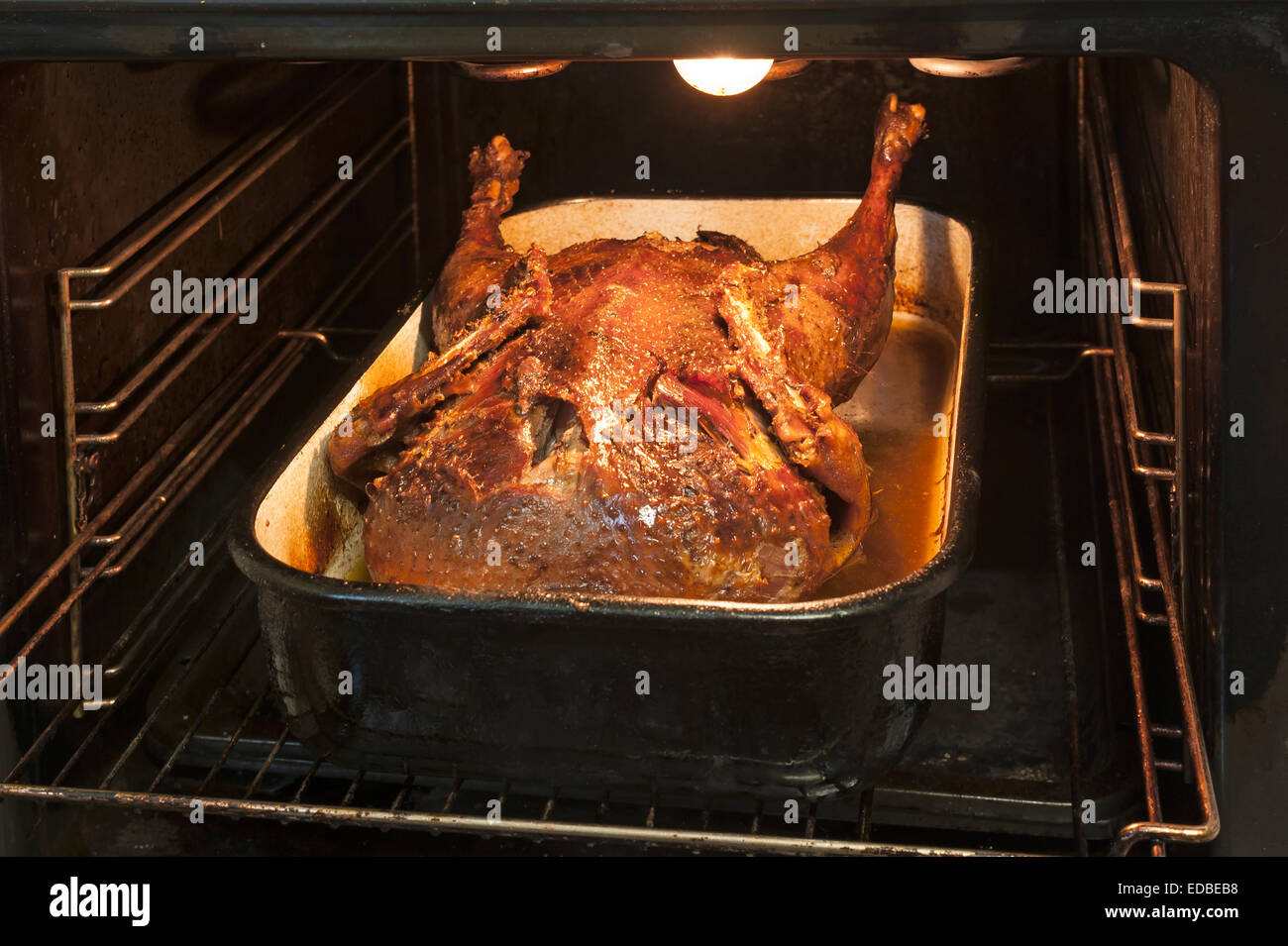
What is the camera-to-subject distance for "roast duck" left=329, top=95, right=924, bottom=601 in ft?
4.67

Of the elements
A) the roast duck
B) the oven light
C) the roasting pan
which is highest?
the oven light

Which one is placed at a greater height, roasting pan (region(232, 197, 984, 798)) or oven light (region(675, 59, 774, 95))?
oven light (region(675, 59, 774, 95))

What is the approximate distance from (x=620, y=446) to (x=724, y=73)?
0.59 m

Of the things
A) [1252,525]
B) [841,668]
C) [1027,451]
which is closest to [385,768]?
[841,668]

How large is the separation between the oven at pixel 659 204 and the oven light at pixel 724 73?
7 cm

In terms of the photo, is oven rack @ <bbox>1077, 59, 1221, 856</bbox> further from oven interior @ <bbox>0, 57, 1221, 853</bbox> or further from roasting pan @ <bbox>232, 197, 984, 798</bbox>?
roasting pan @ <bbox>232, 197, 984, 798</bbox>

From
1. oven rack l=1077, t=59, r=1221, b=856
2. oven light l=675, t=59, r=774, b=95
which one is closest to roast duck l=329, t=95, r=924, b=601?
oven light l=675, t=59, r=774, b=95

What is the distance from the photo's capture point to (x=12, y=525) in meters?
1.55

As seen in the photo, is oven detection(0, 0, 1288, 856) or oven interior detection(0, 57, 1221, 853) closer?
oven detection(0, 0, 1288, 856)

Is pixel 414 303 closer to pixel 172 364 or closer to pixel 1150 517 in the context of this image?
pixel 172 364

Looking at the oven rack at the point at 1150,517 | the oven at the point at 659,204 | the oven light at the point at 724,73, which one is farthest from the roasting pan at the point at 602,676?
the oven light at the point at 724,73

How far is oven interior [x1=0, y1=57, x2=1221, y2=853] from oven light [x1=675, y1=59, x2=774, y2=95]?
488mm

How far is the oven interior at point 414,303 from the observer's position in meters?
1.49

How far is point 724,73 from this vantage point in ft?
5.80
